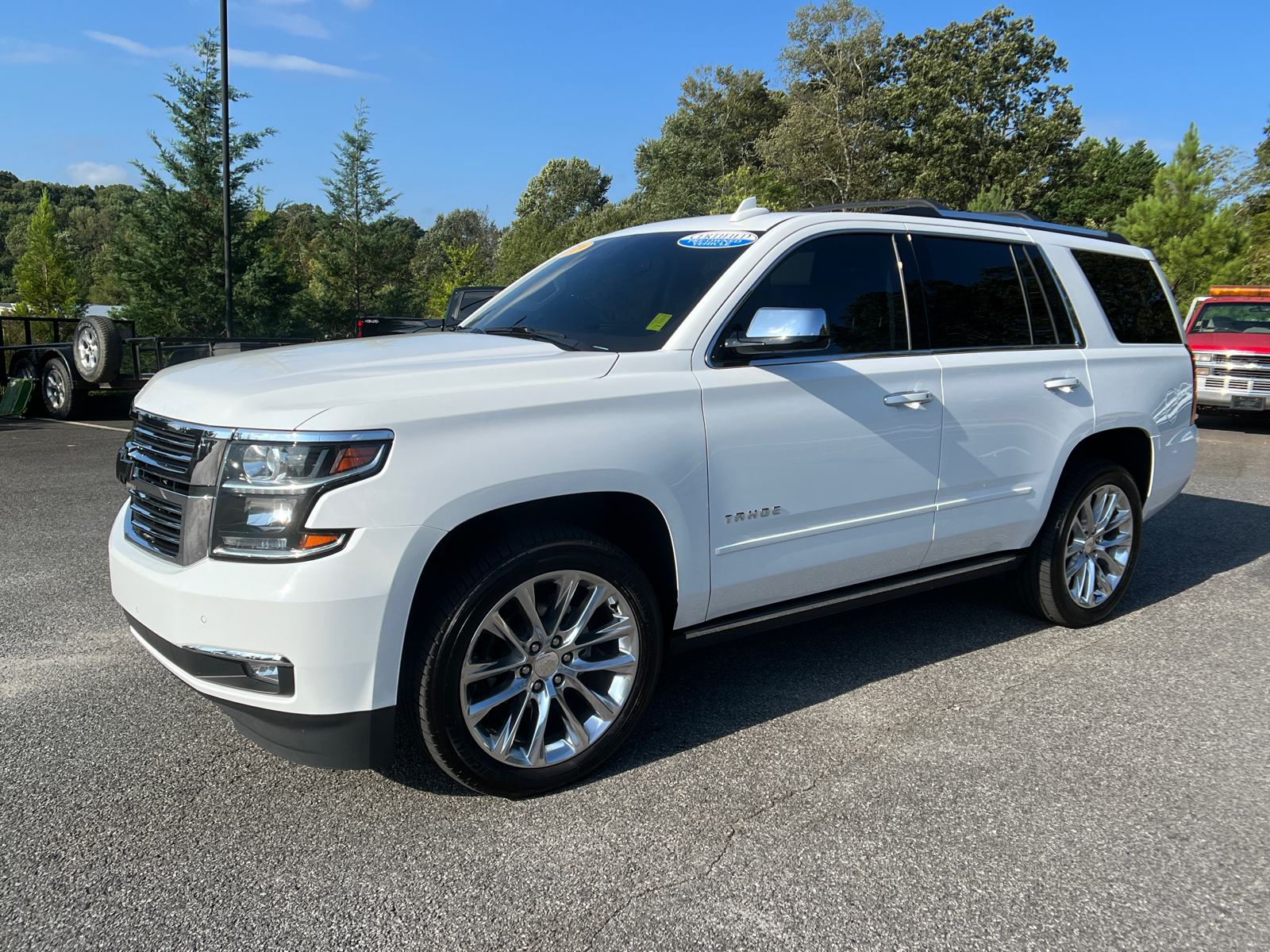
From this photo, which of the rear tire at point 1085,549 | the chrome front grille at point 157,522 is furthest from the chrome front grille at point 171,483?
the rear tire at point 1085,549

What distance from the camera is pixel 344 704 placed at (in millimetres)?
2578

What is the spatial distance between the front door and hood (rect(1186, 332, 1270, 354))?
11.7m

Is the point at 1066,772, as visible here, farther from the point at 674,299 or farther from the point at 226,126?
the point at 226,126

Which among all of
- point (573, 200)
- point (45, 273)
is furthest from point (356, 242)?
point (573, 200)

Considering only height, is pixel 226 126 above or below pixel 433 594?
above

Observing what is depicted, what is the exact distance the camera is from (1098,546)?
15.4ft

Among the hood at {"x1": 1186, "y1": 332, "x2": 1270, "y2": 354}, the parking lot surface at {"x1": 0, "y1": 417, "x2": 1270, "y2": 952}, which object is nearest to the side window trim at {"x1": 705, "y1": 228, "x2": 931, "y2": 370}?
the parking lot surface at {"x1": 0, "y1": 417, "x2": 1270, "y2": 952}

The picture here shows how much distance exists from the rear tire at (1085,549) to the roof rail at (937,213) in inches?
48.0

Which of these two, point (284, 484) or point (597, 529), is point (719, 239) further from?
point (284, 484)

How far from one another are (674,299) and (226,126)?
18824mm

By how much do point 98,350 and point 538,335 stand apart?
11.9m

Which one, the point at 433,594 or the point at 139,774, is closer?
the point at 433,594

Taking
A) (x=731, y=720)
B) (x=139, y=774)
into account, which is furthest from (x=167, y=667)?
(x=731, y=720)

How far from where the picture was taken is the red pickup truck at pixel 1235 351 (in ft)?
43.8
